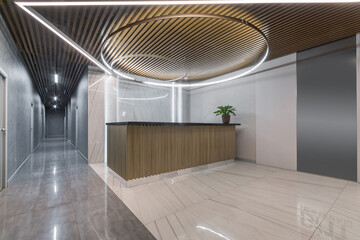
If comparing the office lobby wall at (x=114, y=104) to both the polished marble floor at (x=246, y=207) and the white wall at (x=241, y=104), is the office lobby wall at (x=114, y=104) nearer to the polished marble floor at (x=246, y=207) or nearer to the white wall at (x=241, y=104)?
the white wall at (x=241, y=104)

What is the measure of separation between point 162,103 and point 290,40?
5047 millimetres

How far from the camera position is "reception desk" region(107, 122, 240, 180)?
11.5 ft

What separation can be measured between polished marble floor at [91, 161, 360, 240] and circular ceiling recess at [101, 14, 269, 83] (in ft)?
10.3

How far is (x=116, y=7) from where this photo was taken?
296cm

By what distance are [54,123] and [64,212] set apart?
73.2 ft

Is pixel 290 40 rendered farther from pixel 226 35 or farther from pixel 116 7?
pixel 116 7

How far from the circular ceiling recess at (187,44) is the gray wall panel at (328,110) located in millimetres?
1427

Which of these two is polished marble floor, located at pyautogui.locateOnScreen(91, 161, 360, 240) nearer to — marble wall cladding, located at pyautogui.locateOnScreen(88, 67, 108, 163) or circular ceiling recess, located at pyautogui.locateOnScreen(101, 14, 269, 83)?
marble wall cladding, located at pyautogui.locateOnScreen(88, 67, 108, 163)

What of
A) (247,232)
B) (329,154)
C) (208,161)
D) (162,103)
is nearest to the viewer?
(247,232)

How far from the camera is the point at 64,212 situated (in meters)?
2.45

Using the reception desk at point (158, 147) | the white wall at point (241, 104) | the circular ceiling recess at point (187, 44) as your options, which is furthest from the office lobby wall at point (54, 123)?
the white wall at point (241, 104)

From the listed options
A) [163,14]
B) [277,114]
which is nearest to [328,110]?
[277,114]

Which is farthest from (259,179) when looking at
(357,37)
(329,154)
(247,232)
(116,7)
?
(116,7)

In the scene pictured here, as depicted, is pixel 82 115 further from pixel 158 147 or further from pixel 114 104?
pixel 158 147
